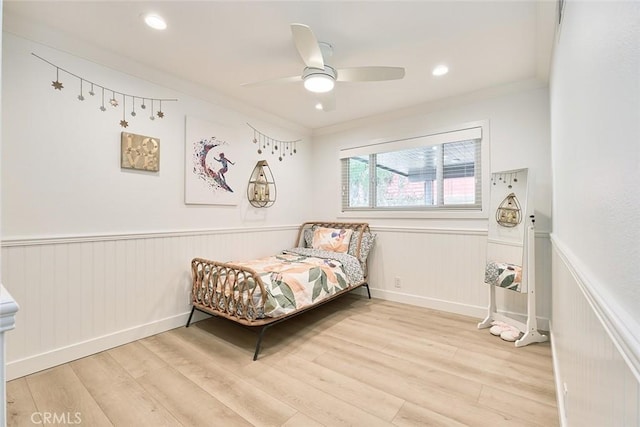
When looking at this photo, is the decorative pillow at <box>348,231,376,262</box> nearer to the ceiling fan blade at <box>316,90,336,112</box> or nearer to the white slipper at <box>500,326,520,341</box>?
the white slipper at <box>500,326,520,341</box>

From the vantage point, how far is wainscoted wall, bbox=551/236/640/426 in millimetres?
523

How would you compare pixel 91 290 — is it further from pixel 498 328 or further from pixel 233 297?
pixel 498 328

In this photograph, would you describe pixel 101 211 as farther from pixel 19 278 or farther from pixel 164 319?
pixel 164 319

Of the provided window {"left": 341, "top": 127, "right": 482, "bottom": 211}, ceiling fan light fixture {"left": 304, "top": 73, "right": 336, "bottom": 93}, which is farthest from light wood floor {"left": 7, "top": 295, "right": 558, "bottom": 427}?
ceiling fan light fixture {"left": 304, "top": 73, "right": 336, "bottom": 93}

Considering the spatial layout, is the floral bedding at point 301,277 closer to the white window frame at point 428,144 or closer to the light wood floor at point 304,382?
the light wood floor at point 304,382

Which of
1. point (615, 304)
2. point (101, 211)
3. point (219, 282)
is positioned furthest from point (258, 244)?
point (615, 304)

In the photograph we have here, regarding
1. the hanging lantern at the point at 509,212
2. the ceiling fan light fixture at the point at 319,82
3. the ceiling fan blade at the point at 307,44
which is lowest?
the hanging lantern at the point at 509,212

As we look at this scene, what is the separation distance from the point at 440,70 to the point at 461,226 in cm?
163

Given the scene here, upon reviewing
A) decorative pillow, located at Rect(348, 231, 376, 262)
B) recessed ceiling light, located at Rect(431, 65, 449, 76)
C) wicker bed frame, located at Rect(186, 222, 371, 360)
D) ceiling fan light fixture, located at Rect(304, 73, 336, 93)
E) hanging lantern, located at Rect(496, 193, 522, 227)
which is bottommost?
wicker bed frame, located at Rect(186, 222, 371, 360)

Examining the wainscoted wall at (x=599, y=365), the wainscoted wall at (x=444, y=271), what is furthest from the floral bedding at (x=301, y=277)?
the wainscoted wall at (x=599, y=365)

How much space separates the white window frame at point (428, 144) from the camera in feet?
10.0

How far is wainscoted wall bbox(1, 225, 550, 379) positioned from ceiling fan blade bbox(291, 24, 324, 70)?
6.73ft

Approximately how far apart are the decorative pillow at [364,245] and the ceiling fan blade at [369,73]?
2038 millimetres

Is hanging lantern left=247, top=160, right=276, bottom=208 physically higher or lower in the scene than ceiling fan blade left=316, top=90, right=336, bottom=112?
lower
